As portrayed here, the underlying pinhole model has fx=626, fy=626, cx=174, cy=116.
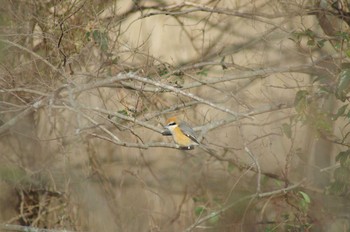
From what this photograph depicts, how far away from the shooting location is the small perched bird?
4039mm

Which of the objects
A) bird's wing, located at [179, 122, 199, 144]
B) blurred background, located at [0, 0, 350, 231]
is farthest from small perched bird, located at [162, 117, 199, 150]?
blurred background, located at [0, 0, 350, 231]

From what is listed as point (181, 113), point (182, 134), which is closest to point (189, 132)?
point (182, 134)

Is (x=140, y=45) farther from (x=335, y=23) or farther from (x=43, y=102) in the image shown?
(x=335, y=23)

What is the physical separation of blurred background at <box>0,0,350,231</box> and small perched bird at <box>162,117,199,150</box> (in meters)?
0.15

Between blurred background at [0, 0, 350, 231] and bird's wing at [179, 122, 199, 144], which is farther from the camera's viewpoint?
blurred background at [0, 0, 350, 231]

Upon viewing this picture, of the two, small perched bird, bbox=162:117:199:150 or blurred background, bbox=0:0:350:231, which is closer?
small perched bird, bbox=162:117:199:150

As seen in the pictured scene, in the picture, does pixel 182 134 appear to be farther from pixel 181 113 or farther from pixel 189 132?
pixel 181 113

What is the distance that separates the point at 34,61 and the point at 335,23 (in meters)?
2.30

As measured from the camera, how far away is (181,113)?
4.95m

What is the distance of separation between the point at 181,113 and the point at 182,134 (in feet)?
2.88

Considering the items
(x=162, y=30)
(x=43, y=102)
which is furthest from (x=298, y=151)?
(x=43, y=102)

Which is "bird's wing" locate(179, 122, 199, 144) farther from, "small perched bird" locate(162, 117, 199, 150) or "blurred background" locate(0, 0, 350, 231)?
"blurred background" locate(0, 0, 350, 231)

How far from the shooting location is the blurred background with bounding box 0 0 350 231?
4.55 meters

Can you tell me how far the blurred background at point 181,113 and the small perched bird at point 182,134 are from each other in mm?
150
